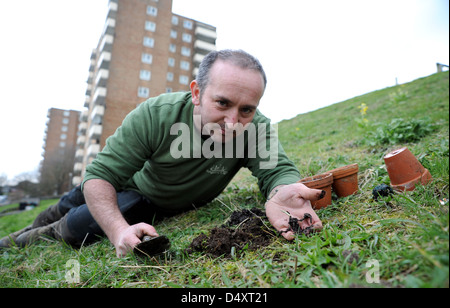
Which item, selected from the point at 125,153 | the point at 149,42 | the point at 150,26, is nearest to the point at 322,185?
the point at 125,153

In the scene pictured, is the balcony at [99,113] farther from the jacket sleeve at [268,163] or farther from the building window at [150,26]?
the jacket sleeve at [268,163]

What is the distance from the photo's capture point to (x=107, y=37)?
26453 millimetres

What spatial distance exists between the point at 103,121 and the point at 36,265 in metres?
26.5

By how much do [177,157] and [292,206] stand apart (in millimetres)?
1134

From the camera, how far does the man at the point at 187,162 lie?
6.21ft

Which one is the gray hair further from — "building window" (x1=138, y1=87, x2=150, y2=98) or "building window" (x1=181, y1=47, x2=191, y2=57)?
"building window" (x1=181, y1=47, x2=191, y2=57)

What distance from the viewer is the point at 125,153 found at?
222 cm

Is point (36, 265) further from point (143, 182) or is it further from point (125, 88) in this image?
point (125, 88)

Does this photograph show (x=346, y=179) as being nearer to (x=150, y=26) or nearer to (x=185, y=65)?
(x=150, y=26)

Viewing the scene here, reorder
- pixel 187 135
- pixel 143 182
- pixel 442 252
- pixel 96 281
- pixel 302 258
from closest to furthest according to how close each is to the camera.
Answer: pixel 442 252, pixel 302 258, pixel 96 281, pixel 187 135, pixel 143 182

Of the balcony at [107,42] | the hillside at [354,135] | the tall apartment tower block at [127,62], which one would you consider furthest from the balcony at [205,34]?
the hillside at [354,135]

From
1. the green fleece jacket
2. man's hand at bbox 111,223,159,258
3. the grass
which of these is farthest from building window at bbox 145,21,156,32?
man's hand at bbox 111,223,159,258
